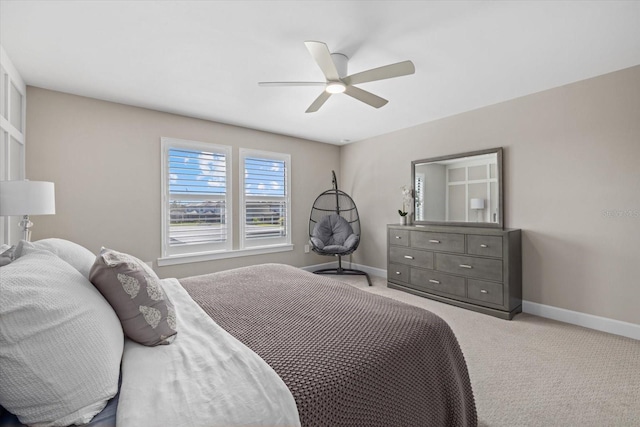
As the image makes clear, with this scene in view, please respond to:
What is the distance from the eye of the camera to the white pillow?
0.69 meters

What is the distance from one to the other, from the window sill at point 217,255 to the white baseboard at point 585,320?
3.41m

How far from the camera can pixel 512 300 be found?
9.98 feet

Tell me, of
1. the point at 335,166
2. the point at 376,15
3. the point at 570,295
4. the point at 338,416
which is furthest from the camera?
the point at 335,166

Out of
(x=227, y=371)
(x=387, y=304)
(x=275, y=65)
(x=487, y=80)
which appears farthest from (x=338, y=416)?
(x=487, y=80)

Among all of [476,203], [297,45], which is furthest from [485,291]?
[297,45]

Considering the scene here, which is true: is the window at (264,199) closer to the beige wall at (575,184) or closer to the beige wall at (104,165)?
the beige wall at (104,165)

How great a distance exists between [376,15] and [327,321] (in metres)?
1.93

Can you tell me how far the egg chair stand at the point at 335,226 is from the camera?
447 centimetres

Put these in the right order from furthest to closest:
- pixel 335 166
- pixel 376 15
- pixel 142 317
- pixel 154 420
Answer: pixel 335 166 → pixel 376 15 → pixel 142 317 → pixel 154 420

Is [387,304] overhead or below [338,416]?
overhead

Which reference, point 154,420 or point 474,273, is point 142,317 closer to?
point 154,420

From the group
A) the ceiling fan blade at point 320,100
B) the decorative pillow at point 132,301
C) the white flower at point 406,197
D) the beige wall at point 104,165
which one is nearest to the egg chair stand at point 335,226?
the white flower at point 406,197

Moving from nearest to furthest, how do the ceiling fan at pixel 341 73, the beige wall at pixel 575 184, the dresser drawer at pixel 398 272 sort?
the ceiling fan at pixel 341 73, the beige wall at pixel 575 184, the dresser drawer at pixel 398 272

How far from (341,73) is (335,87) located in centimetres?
12
